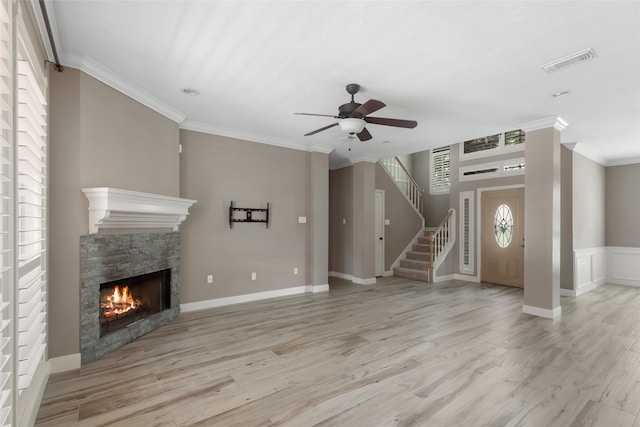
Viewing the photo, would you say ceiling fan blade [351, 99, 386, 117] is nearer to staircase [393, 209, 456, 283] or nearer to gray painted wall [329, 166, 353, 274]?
gray painted wall [329, 166, 353, 274]

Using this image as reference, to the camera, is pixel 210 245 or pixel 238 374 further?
pixel 210 245

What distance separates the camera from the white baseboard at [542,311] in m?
4.60

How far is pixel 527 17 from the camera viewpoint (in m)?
2.34

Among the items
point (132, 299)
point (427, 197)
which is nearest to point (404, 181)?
point (427, 197)

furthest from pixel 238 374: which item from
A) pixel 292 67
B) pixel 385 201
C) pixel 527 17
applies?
pixel 385 201

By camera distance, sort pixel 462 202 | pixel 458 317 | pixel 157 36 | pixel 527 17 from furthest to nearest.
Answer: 1. pixel 462 202
2. pixel 458 317
3. pixel 157 36
4. pixel 527 17

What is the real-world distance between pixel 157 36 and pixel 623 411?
181 inches

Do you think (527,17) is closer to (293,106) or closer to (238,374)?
(293,106)

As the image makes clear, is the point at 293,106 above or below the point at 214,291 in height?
above

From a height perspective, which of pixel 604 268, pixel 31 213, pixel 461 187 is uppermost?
pixel 461 187

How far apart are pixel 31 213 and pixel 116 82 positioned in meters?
1.63

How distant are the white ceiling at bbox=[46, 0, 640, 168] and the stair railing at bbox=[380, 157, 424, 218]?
3.92 meters

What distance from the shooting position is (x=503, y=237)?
6977 mm

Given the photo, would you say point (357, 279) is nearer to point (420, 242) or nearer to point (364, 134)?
point (420, 242)
